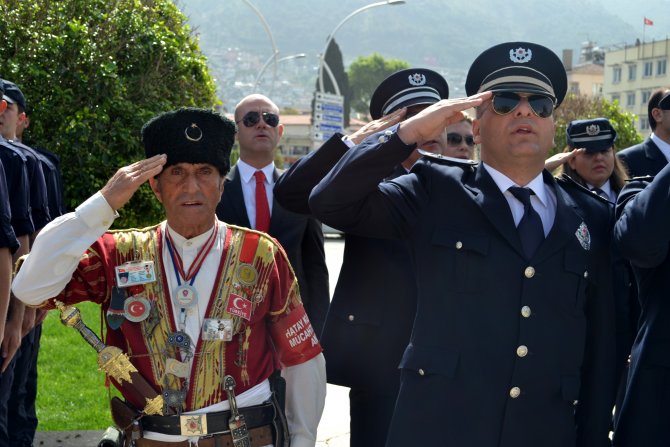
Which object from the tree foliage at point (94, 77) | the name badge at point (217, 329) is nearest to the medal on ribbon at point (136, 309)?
the name badge at point (217, 329)

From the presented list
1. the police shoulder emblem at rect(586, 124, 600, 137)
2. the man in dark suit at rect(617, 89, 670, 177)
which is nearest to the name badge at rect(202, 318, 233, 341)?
the man in dark suit at rect(617, 89, 670, 177)

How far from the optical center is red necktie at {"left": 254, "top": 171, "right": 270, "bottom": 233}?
634 centimetres

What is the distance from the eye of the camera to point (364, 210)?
3.51 meters

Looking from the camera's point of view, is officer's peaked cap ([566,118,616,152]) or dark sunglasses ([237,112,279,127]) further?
officer's peaked cap ([566,118,616,152])

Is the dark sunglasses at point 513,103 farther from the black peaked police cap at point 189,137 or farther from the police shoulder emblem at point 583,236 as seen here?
the black peaked police cap at point 189,137

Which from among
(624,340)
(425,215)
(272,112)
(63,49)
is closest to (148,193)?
(63,49)

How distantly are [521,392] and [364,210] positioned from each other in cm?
81

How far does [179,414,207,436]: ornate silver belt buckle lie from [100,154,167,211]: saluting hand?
79cm

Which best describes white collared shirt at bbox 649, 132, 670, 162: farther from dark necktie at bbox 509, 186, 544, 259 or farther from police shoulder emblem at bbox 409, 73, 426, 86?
dark necktie at bbox 509, 186, 544, 259

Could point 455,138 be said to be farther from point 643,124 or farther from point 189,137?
point 643,124

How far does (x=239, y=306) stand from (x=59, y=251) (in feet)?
2.28

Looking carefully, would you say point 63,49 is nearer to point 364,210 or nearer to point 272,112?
point 272,112

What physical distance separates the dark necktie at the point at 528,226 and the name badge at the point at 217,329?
1.12m

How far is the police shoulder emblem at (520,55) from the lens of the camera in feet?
12.4
